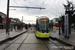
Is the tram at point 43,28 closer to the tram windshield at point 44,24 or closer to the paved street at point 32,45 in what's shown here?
the tram windshield at point 44,24

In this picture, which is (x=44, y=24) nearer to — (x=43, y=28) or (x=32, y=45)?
(x=43, y=28)

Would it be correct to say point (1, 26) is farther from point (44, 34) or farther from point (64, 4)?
point (44, 34)

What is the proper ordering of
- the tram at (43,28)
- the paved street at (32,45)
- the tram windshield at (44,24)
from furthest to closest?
the tram windshield at (44,24)
the tram at (43,28)
the paved street at (32,45)

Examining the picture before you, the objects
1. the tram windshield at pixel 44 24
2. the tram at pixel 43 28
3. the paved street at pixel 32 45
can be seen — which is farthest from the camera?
the tram windshield at pixel 44 24

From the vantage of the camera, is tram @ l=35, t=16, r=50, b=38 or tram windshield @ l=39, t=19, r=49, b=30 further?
tram windshield @ l=39, t=19, r=49, b=30

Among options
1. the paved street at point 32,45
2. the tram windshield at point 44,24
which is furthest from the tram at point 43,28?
the paved street at point 32,45

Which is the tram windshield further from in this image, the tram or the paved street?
the paved street

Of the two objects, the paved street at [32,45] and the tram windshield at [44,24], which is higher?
the tram windshield at [44,24]

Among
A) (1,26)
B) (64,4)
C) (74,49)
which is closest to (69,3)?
(64,4)

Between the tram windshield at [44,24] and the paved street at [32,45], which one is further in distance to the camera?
the tram windshield at [44,24]

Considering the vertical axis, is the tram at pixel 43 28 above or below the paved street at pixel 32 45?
above

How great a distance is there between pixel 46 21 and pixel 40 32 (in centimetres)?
190

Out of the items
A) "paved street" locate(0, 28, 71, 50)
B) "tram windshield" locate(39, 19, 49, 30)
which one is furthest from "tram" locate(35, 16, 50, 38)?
"paved street" locate(0, 28, 71, 50)

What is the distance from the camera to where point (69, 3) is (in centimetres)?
2734
